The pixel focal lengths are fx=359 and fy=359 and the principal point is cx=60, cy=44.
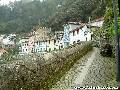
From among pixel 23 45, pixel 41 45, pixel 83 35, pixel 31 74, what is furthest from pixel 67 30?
pixel 31 74

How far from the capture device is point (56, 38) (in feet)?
325

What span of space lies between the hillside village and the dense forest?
5836 mm

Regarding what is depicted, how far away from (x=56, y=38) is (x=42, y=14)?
209 feet

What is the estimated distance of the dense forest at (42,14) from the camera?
345 feet

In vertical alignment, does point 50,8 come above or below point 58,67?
above

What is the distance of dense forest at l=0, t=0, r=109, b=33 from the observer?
10519 cm

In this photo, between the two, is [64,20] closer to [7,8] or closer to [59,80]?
[7,8]

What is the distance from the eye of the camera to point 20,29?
149125mm

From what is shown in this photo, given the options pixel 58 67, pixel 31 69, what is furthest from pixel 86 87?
pixel 31 69

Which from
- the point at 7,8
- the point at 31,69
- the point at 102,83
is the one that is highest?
the point at 7,8

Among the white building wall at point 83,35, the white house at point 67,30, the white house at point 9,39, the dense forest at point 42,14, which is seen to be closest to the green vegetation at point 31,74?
the white building wall at point 83,35

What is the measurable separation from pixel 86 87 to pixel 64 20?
286 ft

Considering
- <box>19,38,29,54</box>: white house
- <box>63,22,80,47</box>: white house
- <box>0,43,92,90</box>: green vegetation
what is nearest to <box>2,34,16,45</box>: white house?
<box>19,38,29,54</box>: white house

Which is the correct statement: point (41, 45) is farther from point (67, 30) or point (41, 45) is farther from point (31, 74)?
point (31, 74)
